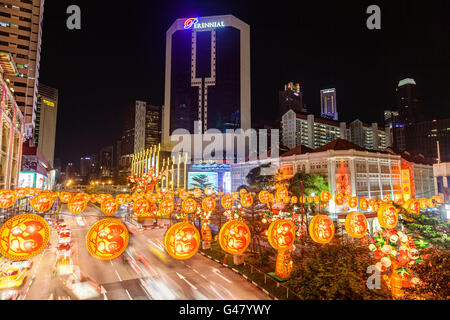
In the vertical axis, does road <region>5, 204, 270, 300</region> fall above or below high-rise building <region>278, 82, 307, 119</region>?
below

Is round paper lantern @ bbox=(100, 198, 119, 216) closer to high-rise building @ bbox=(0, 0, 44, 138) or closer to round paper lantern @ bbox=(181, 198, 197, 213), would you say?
round paper lantern @ bbox=(181, 198, 197, 213)

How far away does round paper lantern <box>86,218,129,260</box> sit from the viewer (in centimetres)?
575

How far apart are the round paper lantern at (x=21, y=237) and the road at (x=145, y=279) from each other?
5.31 m

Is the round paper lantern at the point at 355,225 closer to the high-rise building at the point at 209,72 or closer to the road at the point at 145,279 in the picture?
the road at the point at 145,279

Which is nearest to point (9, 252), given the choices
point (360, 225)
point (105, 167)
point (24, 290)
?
point (24, 290)

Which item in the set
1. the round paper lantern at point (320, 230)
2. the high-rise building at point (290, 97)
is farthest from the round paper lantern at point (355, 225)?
the high-rise building at point (290, 97)

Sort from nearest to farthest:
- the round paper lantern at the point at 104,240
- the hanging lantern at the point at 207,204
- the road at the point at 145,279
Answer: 1. the round paper lantern at the point at 104,240
2. the road at the point at 145,279
3. the hanging lantern at the point at 207,204

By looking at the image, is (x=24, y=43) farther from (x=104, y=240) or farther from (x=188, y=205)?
(x=104, y=240)

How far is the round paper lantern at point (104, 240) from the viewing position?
5.75 metres

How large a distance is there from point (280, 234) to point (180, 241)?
322cm

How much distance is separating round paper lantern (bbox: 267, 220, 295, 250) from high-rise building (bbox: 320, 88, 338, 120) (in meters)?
120

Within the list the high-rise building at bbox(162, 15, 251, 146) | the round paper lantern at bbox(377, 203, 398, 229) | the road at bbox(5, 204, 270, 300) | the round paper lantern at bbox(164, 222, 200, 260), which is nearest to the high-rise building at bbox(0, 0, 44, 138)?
the high-rise building at bbox(162, 15, 251, 146)
